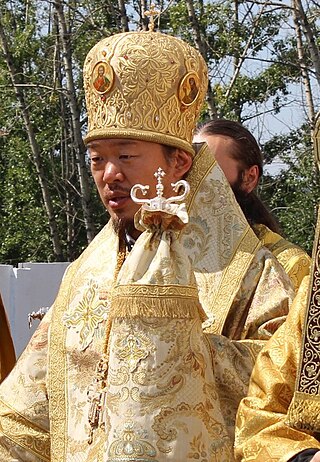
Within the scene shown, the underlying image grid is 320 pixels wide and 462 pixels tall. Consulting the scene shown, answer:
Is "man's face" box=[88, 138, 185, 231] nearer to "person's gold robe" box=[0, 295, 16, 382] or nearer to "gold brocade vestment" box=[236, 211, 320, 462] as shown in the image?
"gold brocade vestment" box=[236, 211, 320, 462]

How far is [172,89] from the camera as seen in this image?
425 cm

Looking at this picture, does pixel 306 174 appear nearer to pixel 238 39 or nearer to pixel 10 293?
pixel 238 39

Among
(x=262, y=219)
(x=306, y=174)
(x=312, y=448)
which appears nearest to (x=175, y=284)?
(x=312, y=448)

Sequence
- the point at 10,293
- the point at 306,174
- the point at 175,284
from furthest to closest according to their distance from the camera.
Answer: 1. the point at 306,174
2. the point at 10,293
3. the point at 175,284

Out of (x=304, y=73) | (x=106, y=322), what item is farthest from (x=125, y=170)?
(x=304, y=73)

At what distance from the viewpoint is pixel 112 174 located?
3.99 m

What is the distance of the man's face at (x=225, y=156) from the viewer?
511 cm

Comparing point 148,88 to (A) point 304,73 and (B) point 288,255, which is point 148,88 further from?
(A) point 304,73

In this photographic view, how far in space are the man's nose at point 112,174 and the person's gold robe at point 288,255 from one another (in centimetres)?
93

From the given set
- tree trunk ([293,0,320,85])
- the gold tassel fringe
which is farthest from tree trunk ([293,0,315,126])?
the gold tassel fringe

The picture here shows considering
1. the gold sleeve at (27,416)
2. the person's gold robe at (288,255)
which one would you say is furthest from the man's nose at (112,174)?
the person's gold robe at (288,255)

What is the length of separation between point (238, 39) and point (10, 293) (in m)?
7.86

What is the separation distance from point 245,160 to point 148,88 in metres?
1.01

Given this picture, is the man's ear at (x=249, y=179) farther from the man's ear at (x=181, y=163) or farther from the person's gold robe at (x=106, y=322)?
the man's ear at (x=181, y=163)
